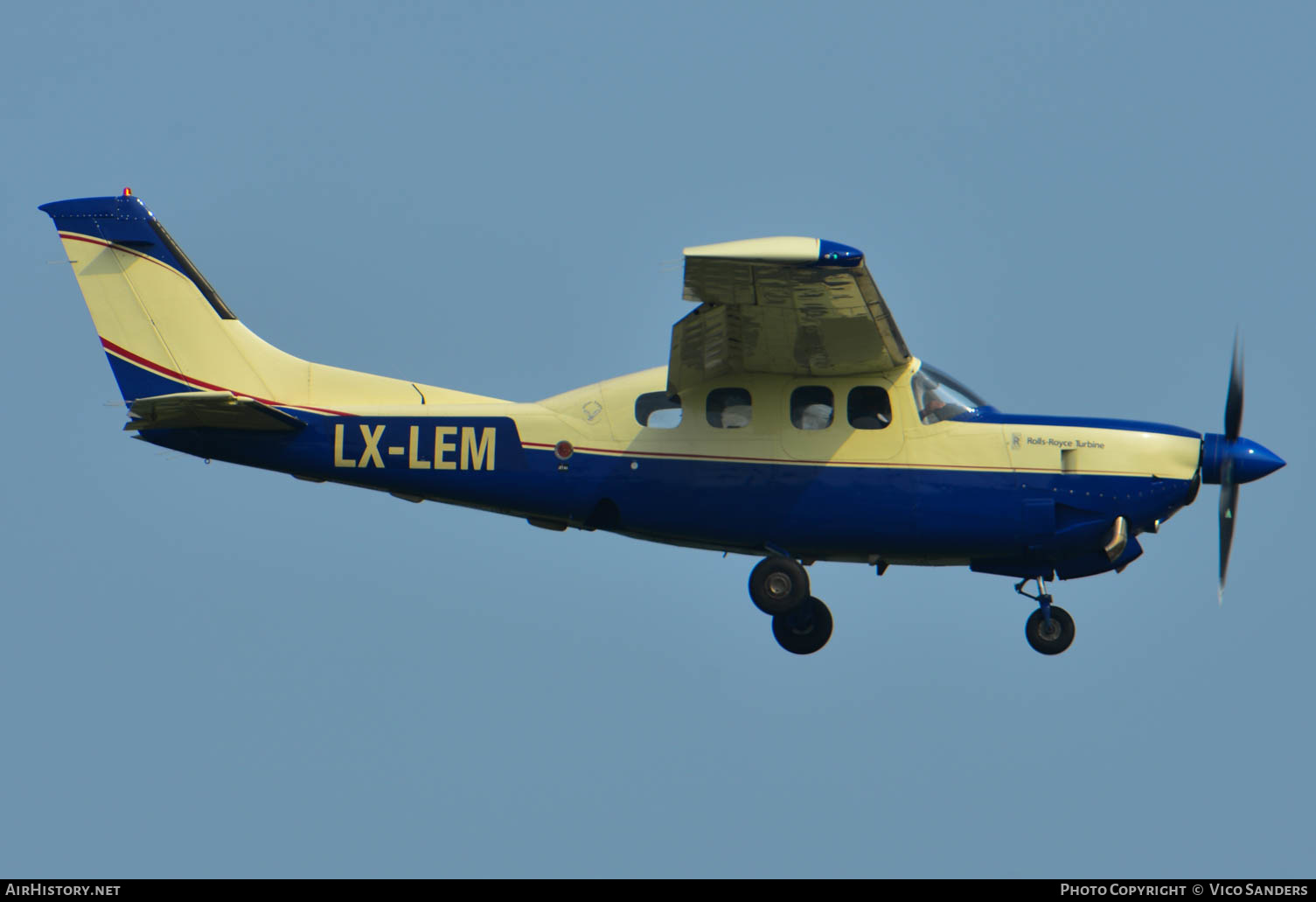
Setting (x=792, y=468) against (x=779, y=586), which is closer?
(x=792, y=468)

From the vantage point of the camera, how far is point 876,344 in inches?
670

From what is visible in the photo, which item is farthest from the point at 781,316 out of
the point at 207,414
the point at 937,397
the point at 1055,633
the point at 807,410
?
the point at 207,414

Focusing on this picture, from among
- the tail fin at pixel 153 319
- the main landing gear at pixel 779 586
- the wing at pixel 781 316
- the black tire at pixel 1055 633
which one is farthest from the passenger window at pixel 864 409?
the tail fin at pixel 153 319

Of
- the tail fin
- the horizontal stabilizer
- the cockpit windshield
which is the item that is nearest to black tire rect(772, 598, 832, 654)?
the cockpit windshield

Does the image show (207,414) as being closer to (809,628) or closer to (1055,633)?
(809,628)

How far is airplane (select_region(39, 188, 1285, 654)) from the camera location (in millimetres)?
17531

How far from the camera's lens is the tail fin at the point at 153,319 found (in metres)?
18.9

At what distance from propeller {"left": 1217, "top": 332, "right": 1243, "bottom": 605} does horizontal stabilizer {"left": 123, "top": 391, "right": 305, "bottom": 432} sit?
1024 cm

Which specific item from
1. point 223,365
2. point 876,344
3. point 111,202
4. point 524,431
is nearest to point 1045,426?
point 876,344

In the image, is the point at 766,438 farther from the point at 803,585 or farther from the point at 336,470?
the point at 336,470

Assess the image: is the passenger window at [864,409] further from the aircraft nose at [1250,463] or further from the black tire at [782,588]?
the aircraft nose at [1250,463]

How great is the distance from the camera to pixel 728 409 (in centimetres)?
1773

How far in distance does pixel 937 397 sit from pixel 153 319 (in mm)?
9059

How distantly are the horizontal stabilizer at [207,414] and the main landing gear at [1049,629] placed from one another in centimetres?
848
